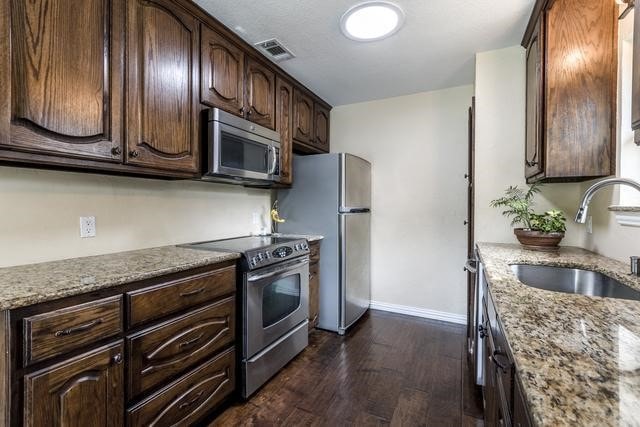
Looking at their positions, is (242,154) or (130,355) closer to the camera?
(130,355)

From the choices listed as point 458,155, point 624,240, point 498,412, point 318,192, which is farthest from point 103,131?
point 458,155

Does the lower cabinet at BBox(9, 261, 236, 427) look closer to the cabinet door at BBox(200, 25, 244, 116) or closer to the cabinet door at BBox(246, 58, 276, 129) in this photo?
the cabinet door at BBox(200, 25, 244, 116)

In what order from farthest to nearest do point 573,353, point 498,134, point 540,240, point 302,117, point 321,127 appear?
point 321,127
point 302,117
point 498,134
point 540,240
point 573,353

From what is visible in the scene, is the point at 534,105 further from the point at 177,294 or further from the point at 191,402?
the point at 191,402

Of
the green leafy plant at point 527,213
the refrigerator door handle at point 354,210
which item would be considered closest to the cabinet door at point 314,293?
the refrigerator door handle at point 354,210

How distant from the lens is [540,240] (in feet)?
6.11

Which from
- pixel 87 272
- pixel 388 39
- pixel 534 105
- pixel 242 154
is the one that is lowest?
pixel 87 272

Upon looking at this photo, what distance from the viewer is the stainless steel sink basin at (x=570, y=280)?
4.20 ft

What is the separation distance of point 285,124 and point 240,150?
0.73 metres

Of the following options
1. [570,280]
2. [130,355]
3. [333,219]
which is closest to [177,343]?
[130,355]

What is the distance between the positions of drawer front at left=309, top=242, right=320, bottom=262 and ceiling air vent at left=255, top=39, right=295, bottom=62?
5.01 feet

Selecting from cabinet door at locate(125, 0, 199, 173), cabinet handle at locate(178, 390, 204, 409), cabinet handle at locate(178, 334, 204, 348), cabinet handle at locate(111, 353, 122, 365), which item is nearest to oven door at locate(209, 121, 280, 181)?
cabinet door at locate(125, 0, 199, 173)

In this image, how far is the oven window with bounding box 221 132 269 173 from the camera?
1961 millimetres

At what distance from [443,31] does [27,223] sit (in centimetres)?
257
